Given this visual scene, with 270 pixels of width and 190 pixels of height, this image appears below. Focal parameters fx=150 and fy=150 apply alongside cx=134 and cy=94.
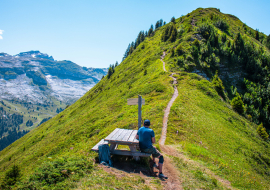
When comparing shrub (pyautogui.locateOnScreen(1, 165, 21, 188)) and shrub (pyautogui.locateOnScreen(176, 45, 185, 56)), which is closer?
shrub (pyautogui.locateOnScreen(1, 165, 21, 188))

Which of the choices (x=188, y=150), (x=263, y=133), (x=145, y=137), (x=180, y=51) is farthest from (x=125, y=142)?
(x=180, y=51)

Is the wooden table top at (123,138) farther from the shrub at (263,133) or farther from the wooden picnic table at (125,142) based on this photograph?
the shrub at (263,133)

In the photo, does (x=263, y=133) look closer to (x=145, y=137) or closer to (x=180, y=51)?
(x=145, y=137)

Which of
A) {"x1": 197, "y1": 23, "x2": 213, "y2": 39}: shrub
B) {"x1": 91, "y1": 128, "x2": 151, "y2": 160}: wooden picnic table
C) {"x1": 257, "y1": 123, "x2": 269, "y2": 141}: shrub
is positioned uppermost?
{"x1": 197, "y1": 23, "x2": 213, "y2": 39}: shrub

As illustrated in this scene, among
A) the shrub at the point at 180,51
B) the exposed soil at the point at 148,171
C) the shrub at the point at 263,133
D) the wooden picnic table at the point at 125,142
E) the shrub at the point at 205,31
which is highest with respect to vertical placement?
the shrub at the point at 205,31

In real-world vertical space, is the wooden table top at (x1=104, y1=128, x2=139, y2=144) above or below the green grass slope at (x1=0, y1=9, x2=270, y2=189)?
above

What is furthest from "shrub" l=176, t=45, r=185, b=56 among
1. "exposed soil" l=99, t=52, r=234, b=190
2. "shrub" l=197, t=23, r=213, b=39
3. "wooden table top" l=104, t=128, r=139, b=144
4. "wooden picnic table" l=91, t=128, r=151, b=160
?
"wooden picnic table" l=91, t=128, r=151, b=160

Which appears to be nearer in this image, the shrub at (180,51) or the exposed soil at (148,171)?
the exposed soil at (148,171)

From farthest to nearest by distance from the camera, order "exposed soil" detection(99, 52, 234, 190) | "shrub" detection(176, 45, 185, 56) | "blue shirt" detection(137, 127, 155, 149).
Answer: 1. "shrub" detection(176, 45, 185, 56)
2. "blue shirt" detection(137, 127, 155, 149)
3. "exposed soil" detection(99, 52, 234, 190)

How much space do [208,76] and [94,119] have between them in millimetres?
27806

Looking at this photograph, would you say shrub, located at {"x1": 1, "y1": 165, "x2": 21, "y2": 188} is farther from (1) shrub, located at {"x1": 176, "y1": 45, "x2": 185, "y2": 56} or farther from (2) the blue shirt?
(1) shrub, located at {"x1": 176, "y1": 45, "x2": 185, "y2": 56}

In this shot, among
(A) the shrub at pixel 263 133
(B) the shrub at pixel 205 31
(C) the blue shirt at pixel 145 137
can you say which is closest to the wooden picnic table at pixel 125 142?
(C) the blue shirt at pixel 145 137

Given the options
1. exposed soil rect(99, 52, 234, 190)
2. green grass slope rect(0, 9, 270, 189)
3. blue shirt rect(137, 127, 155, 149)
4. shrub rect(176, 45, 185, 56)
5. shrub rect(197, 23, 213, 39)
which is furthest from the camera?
shrub rect(197, 23, 213, 39)

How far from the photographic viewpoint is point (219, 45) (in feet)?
159
